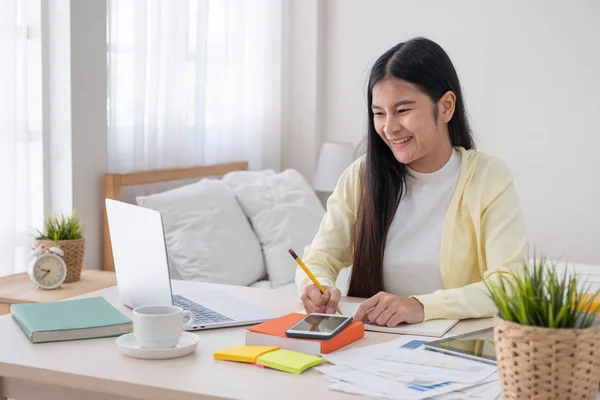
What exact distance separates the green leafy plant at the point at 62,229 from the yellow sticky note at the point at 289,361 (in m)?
1.42

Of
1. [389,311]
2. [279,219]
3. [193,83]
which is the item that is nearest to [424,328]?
[389,311]

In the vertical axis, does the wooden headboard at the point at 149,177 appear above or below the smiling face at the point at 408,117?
below

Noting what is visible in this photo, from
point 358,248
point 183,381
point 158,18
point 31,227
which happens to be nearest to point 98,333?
point 183,381

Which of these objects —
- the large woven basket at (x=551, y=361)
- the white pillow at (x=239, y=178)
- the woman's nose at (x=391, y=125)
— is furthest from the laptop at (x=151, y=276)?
the white pillow at (x=239, y=178)

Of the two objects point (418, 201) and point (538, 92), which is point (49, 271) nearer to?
point (418, 201)

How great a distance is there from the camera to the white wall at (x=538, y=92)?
390 centimetres

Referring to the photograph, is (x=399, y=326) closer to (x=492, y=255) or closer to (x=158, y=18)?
(x=492, y=255)

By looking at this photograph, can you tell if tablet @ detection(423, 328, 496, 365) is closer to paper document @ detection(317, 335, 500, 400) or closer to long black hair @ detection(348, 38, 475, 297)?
paper document @ detection(317, 335, 500, 400)

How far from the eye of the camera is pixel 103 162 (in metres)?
2.93

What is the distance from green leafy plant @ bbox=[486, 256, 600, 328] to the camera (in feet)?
3.36

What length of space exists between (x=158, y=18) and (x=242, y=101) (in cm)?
73

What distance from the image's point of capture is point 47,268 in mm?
2398

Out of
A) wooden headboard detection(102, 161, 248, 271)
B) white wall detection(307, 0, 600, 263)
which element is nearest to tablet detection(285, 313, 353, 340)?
wooden headboard detection(102, 161, 248, 271)

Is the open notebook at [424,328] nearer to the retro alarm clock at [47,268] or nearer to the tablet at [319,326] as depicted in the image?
the tablet at [319,326]
